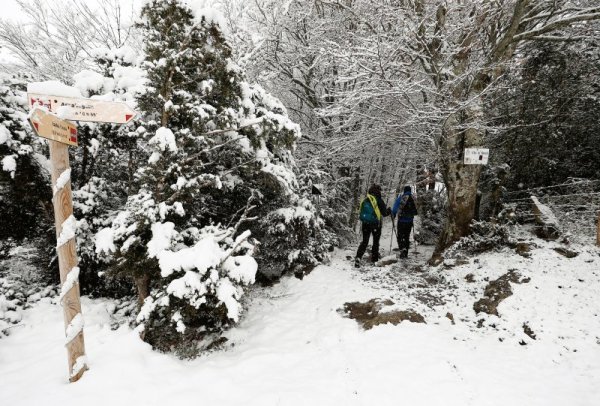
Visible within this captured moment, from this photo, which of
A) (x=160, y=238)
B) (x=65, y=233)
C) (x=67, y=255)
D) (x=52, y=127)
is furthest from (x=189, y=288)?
(x=52, y=127)

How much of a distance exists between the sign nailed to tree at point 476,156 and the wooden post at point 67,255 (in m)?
6.33

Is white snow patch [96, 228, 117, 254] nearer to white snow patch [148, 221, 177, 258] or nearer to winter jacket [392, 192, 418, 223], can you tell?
white snow patch [148, 221, 177, 258]

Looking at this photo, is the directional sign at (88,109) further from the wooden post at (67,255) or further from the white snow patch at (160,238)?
the white snow patch at (160,238)

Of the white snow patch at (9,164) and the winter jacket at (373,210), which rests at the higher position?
the white snow patch at (9,164)

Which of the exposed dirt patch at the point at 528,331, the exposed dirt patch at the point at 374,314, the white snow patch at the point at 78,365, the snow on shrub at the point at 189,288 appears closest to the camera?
the white snow patch at the point at 78,365

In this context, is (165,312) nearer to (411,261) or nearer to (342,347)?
(342,347)

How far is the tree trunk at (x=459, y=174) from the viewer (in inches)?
249

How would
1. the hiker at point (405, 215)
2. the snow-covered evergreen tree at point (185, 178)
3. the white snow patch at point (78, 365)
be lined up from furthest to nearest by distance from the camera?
the hiker at point (405, 215) < the snow-covered evergreen tree at point (185, 178) < the white snow patch at point (78, 365)

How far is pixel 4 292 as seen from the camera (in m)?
4.90

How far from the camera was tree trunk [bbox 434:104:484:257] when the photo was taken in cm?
631

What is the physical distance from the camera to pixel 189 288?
11.9 ft

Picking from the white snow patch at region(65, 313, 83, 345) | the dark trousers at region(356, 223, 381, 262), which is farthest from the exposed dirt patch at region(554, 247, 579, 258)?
the white snow patch at region(65, 313, 83, 345)

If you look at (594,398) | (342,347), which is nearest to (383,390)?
(342,347)

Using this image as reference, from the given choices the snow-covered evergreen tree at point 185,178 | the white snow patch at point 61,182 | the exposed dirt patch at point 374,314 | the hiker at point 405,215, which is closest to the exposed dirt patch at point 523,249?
the hiker at point 405,215
